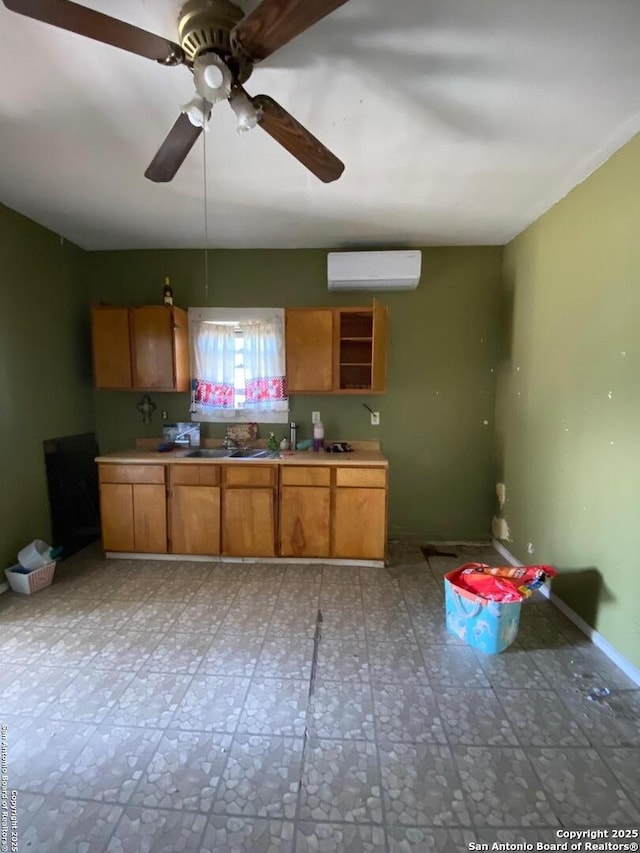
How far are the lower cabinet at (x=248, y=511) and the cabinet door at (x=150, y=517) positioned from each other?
1.62 feet

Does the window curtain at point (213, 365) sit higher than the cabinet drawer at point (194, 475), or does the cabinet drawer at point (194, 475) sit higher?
the window curtain at point (213, 365)

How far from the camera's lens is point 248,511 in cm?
292

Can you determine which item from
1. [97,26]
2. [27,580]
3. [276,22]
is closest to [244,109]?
[276,22]

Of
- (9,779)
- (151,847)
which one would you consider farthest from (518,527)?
(9,779)

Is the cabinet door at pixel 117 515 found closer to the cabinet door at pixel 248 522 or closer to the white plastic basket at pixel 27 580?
the white plastic basket at pixel 27 580

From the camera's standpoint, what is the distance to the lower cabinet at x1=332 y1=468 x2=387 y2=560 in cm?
285

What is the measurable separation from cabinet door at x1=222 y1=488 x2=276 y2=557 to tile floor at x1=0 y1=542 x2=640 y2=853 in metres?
0.55

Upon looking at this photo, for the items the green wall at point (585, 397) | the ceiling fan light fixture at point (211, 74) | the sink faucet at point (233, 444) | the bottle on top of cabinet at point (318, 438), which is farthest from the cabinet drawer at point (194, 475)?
the green wall at point (585, 397)

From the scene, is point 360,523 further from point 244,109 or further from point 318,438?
point 244,109

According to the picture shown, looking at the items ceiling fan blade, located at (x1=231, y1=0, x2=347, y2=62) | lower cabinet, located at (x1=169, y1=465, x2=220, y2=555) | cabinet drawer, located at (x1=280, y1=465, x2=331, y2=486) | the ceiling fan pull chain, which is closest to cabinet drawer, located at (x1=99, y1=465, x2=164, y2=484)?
lower cabinet, located at (x1=169, y1=465, x2=220, y2=555)

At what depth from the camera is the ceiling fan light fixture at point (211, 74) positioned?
3.76 ft

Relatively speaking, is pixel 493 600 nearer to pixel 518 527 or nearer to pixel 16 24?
pixel 518 527

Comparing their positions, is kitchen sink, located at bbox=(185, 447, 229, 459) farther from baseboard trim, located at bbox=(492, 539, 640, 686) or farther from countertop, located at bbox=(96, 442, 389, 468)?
baseboard trim, located at bbox=(492, 539, 640, 686)

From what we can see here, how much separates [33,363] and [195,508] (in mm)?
1621
